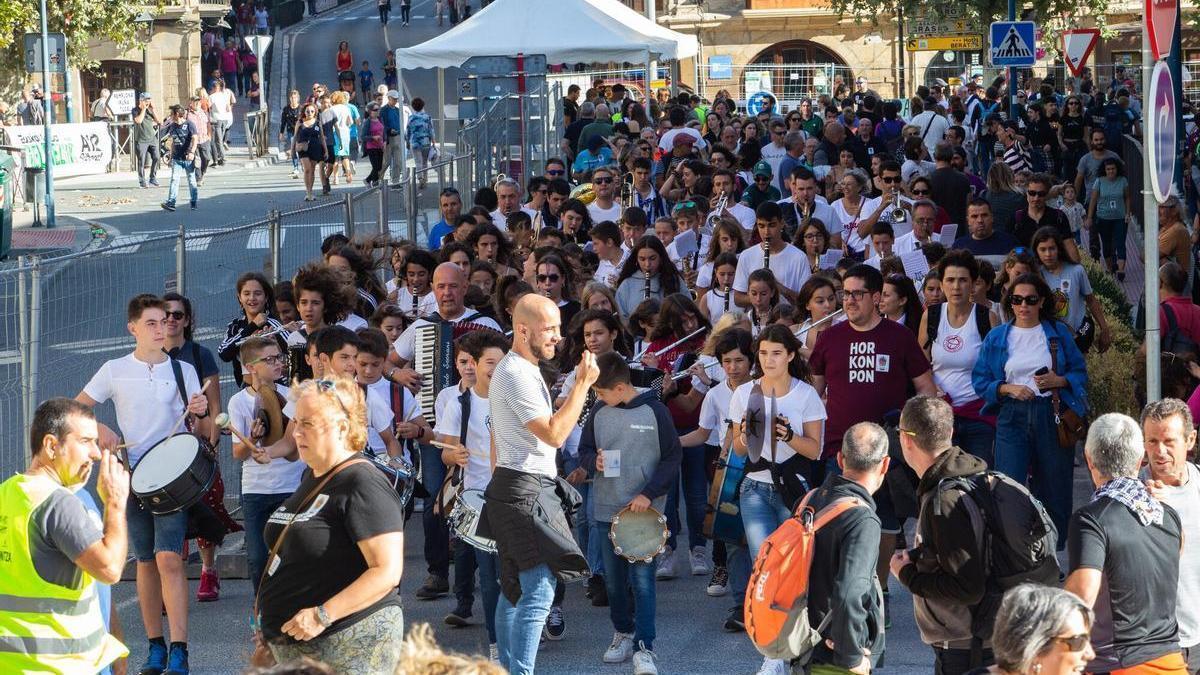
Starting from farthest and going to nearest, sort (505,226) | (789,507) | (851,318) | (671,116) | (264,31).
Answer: (264,31) < (671,116) < (505,226) < (851,318) < (789,507)

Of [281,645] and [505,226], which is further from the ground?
[505,226]

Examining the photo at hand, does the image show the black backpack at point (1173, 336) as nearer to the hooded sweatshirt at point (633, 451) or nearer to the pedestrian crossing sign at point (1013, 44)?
the hooded sweatshirt at point (633, 451)

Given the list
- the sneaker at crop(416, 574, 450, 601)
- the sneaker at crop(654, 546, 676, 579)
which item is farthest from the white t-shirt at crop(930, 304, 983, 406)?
the sneaker at crop(416, 574, 450, 601)

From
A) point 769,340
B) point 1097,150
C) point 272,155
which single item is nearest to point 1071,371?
point 769,340

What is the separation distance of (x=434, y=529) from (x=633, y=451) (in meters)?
1.60

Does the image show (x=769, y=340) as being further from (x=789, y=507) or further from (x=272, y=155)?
(x=272, y=155)

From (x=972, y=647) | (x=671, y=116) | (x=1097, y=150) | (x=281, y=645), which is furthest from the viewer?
(x=671, y=116)

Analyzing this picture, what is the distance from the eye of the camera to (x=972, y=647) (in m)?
6.51

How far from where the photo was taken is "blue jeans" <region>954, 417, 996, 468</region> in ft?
31.0

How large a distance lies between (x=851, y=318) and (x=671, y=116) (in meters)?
13.9

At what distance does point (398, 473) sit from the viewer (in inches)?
336

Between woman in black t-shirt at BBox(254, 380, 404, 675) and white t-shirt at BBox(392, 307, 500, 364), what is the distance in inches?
183

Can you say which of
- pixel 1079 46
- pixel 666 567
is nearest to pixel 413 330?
pixel 666 567

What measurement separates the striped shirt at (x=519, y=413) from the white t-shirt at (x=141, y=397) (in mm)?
2199
